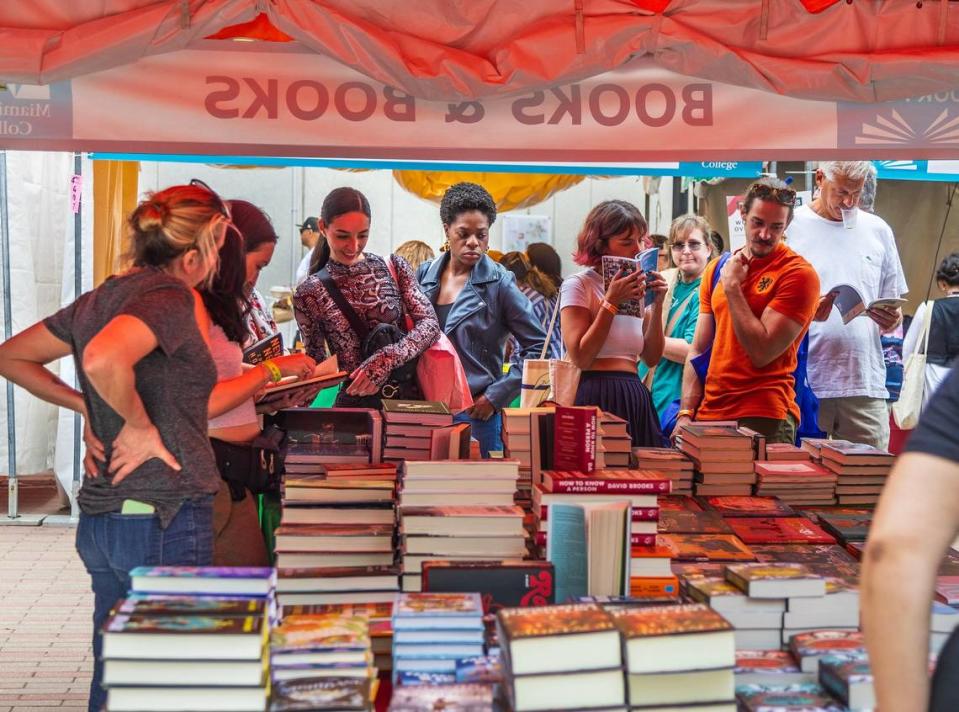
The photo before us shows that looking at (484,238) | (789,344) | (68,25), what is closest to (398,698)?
(68,25)

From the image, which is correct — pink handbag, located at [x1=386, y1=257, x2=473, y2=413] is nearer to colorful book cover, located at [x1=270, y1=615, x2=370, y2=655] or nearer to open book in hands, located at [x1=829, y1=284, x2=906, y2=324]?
open book in hands, located at [x1=829, y1=284, x2=906, y2=324]

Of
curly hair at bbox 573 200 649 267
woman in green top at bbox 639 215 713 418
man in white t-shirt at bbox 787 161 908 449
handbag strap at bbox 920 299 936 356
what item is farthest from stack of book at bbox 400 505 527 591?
handbag strap at bbox 920 299 936 356

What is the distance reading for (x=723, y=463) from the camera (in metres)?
3.59

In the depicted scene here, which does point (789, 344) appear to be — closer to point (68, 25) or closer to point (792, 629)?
point (792, 629)

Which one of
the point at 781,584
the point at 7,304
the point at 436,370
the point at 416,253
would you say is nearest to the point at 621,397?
the point at 436,370

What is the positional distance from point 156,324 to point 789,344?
256 cm

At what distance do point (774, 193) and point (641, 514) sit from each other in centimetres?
192

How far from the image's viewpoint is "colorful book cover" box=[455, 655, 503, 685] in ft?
6.37

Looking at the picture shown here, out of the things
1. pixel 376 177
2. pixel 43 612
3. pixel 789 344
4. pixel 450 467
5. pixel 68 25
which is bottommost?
pixel 43 612

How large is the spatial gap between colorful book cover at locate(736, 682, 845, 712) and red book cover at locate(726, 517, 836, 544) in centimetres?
110

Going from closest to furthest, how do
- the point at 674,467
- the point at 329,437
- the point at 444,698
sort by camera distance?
1. the point at 444,698
2. the point at 329,437
3. the point at 674,467

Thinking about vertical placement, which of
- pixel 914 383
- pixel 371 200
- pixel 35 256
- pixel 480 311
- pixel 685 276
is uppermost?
pixel 371 200

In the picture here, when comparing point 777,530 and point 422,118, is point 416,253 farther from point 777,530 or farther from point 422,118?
point 777,530

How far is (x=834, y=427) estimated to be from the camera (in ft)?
16.4
